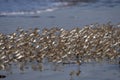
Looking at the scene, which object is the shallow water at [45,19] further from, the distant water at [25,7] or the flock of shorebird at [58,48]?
the flock of shorebird at [58,48]

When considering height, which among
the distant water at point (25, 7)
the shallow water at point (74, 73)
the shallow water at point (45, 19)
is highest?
the distant water at point (25, 7)

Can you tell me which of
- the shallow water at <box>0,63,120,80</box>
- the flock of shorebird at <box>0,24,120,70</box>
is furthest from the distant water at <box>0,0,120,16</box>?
the shallow water at <box>0,63,120,80</box>

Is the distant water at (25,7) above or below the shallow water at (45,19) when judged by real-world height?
above

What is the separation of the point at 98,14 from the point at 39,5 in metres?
9.31

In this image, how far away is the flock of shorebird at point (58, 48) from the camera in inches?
597

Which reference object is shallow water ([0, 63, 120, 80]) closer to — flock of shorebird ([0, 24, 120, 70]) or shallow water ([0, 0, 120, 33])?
flock of shorebird ([0, 24, 120, 70])

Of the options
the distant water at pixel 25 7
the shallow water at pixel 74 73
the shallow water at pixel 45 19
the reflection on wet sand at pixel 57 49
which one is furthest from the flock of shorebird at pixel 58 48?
the distant water at pixel 25 7

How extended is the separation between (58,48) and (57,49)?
0.49 ft

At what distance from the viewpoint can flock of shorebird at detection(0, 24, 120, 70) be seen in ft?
49.8

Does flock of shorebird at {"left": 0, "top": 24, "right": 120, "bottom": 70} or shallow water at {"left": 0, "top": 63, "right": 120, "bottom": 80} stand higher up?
flock of shorebird at {"left": 0, "top": 24, "right": 120, "bottom": 70}

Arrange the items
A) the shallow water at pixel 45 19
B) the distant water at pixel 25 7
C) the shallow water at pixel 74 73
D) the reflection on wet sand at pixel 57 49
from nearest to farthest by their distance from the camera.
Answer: the shallow water at pixel 74 73 → the reflection on wet sand at pixel 57 49 → the shallow water at pixel 45 19 → the distant water at pixel 25 7

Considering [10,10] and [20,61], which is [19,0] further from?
[20,61]

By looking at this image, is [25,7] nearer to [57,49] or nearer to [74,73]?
[57,49]

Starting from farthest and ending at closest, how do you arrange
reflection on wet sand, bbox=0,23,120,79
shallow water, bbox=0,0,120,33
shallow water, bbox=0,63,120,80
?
shallow water, bbox=0,0,120,33 → reflection on wet sand, bbox=0,23,120,79 → shallow water, bbox=0,63,120,80
